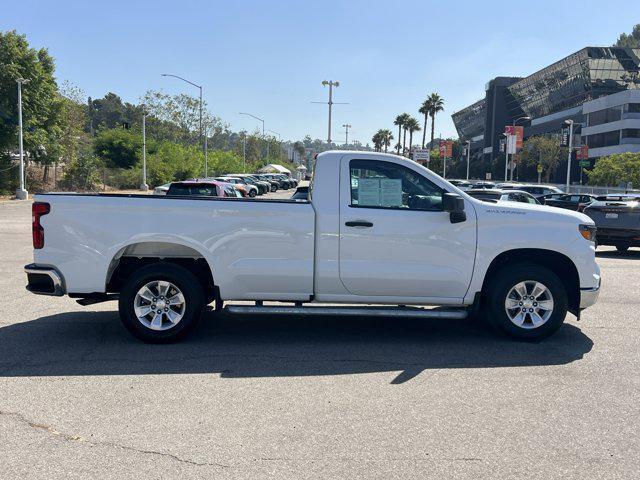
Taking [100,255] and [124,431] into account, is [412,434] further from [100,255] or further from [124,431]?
[100,255]

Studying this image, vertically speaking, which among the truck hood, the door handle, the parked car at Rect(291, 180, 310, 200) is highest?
the parked car at Rect(291, 180, 310, 200)

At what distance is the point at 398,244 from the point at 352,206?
64 centimetres

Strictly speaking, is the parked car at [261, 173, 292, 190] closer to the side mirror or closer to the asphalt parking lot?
the asphalt parking lot

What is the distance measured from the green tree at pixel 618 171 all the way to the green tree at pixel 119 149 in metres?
44.9

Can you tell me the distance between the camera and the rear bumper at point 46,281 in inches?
254

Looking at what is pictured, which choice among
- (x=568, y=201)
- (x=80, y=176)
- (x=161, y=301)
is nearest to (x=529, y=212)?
(x=161, y=301)

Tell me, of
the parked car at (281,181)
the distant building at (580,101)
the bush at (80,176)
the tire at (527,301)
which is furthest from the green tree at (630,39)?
the tire at (527,301)

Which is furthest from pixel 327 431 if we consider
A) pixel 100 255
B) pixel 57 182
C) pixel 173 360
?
pixel 57 182

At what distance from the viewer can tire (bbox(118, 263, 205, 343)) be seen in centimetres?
650

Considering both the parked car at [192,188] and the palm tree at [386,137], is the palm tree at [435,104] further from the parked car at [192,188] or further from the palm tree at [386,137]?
the parked car at [192,188]

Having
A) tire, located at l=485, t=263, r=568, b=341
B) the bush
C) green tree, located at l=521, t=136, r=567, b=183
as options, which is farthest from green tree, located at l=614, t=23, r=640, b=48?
tire, located at l=485, t=263, r=568, b=341

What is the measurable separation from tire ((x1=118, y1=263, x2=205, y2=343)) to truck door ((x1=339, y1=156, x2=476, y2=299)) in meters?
1.63

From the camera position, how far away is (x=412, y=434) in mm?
4422

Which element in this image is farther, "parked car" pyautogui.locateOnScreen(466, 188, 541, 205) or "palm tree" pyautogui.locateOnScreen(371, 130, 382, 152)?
"palm tree" pyautogui.locateOnScreen(371, 130, 382, 152)
